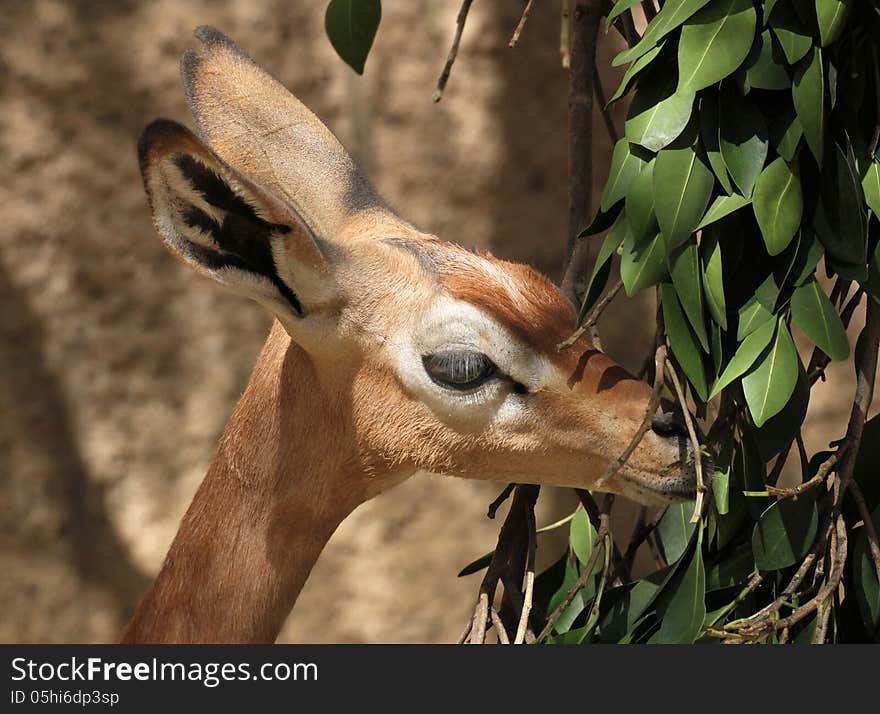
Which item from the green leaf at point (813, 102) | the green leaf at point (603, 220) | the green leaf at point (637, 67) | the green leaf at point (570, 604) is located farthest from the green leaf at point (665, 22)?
the green leaf at point (570, 604)

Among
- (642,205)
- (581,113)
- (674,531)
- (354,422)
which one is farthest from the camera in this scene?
(581,113)

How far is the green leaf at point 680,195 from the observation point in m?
2.18

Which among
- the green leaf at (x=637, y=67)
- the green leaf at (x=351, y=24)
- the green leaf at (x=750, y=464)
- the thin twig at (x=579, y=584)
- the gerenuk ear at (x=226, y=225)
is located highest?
the green leaf at (x=351, y=24)

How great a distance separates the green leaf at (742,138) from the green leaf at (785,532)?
685 millimetres

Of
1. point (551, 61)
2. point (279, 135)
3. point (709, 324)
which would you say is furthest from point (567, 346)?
point (551, 61)

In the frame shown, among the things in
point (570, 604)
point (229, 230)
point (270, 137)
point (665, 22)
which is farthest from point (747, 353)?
point (270, 137)

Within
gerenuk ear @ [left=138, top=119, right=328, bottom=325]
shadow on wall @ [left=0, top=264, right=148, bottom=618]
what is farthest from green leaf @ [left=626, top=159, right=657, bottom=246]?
shadow on wall @ [left=0, top=264, right=148, bottom=618]

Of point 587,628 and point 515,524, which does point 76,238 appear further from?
point 587,628

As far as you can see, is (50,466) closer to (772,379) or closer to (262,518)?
(262,518)

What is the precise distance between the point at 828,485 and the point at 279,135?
1.64 meters

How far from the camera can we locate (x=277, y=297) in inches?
96.5

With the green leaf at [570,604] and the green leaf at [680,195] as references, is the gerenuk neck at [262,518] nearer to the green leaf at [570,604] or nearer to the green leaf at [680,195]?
the green leaf at [570,604]

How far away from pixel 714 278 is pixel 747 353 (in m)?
0.16

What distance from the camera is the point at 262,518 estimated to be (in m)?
2.66
